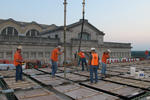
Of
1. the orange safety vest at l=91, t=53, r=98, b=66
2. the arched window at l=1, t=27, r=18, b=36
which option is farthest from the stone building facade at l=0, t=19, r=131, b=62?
the orange safety vest at l=91, t=53, r=98, b=66

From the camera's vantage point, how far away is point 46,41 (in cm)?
1978

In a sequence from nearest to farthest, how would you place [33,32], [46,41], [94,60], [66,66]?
[94,60] → [66,66] → [46,41] → [33,32]

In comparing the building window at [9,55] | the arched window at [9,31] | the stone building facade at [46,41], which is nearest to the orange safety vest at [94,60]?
the stone building facade at [46,41]

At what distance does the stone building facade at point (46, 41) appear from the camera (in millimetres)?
16984

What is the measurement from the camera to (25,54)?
1797 cm

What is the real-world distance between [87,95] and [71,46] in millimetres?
15857

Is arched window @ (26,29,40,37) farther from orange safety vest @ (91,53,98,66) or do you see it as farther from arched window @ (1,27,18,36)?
orange safety vest @ (91,53,98,66)

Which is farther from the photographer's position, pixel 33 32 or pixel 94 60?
pixel 33 32

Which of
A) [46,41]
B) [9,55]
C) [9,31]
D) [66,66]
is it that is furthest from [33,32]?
[66,66]

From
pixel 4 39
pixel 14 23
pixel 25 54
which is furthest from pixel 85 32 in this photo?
pixel 14 23

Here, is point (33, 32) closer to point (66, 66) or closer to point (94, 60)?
point (66, 66)

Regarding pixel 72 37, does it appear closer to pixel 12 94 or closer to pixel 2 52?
pixel 2 52

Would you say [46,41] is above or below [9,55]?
above

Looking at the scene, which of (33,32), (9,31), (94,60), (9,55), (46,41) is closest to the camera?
(94,60)
